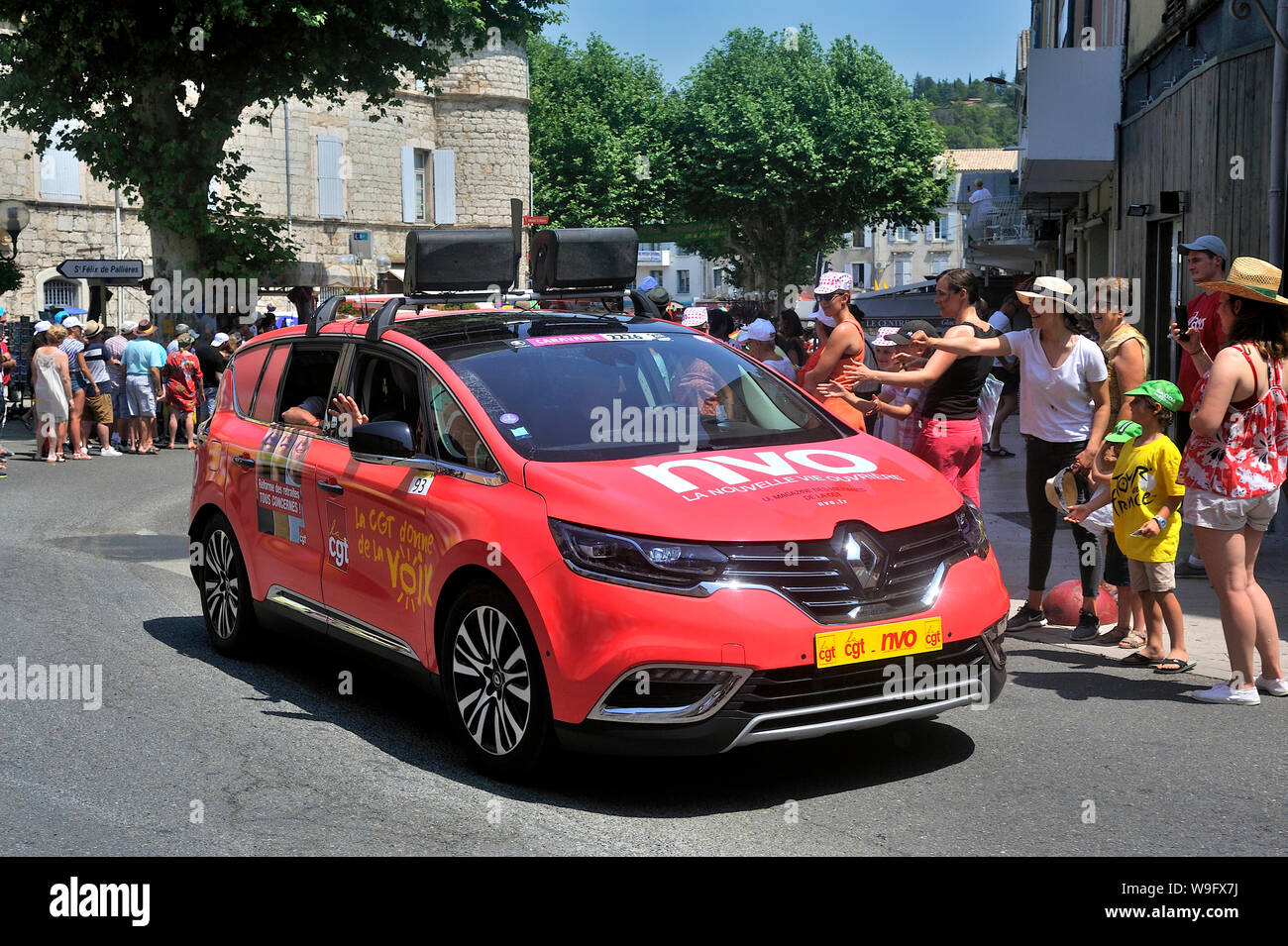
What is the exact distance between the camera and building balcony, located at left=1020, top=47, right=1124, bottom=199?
63.9ft

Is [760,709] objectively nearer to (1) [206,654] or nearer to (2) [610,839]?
(2) [610,839]

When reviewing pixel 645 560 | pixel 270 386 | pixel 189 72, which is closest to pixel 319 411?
pixel 270 386

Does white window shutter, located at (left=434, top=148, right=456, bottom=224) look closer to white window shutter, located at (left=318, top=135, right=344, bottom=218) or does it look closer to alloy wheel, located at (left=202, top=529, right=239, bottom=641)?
white window shutter, located at (left=318, top=135, right=344, bottom=218)

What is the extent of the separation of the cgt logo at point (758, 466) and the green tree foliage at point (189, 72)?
56.9 ft

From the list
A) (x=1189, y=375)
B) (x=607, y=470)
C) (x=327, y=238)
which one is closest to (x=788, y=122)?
(x=327, y=238)

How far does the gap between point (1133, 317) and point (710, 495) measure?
13568 millimetres

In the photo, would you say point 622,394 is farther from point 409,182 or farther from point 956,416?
point 409,182

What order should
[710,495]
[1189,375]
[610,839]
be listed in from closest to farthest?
[610,839] < [710,495] < [1189,375]

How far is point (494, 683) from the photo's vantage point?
537 cm

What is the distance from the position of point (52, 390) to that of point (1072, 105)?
45.8ft

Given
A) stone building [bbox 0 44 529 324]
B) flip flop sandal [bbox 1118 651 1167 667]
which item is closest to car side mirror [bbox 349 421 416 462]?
flip flop sandal [bbox 1118 651 1167 667]

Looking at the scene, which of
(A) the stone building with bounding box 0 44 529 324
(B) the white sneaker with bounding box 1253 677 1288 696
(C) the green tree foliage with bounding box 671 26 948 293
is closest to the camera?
(B) the white sneaker with bounding box 1253 677 1288 696

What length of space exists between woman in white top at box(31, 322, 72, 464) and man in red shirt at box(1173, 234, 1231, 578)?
14.2 metres
